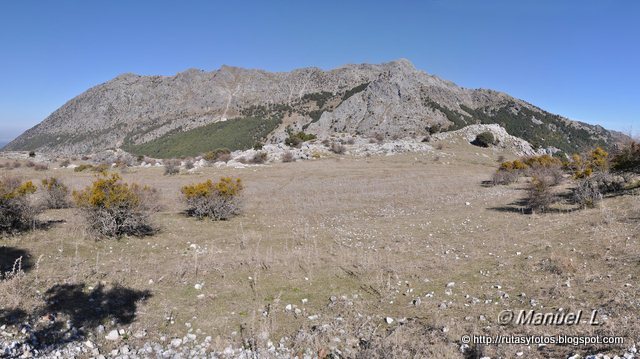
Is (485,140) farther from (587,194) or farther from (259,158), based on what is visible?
(587,194)

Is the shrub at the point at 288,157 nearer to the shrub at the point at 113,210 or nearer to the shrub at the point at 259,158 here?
the shrub at the point at 259,158

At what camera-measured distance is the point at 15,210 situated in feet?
52.0

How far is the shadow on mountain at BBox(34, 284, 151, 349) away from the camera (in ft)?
25.4

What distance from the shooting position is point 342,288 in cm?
1098

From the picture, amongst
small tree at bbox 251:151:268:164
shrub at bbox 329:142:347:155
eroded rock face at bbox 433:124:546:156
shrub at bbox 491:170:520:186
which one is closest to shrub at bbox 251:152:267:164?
small tree at bbox 251:151:268:164

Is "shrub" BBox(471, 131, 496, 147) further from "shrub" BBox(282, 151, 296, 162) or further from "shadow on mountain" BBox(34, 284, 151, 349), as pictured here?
"shadow on mountain" BBox(34, 284, 151, 349)

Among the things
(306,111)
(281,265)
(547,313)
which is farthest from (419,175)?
(306,111)

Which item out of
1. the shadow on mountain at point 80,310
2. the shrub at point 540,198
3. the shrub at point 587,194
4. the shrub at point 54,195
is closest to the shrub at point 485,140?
the shrub at point 587,194

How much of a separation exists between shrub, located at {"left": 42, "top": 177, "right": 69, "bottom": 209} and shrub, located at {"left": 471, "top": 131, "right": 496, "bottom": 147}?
72.3 m

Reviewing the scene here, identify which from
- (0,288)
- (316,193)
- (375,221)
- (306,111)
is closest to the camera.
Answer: (0,288)

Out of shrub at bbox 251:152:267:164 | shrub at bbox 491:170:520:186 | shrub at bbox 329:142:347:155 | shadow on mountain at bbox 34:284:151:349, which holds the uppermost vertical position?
shrub at bbox 329:142:347:155

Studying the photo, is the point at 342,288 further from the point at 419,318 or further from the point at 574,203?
the point at 574,203

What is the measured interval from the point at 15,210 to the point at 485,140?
75.8m

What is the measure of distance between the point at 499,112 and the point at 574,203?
184m
